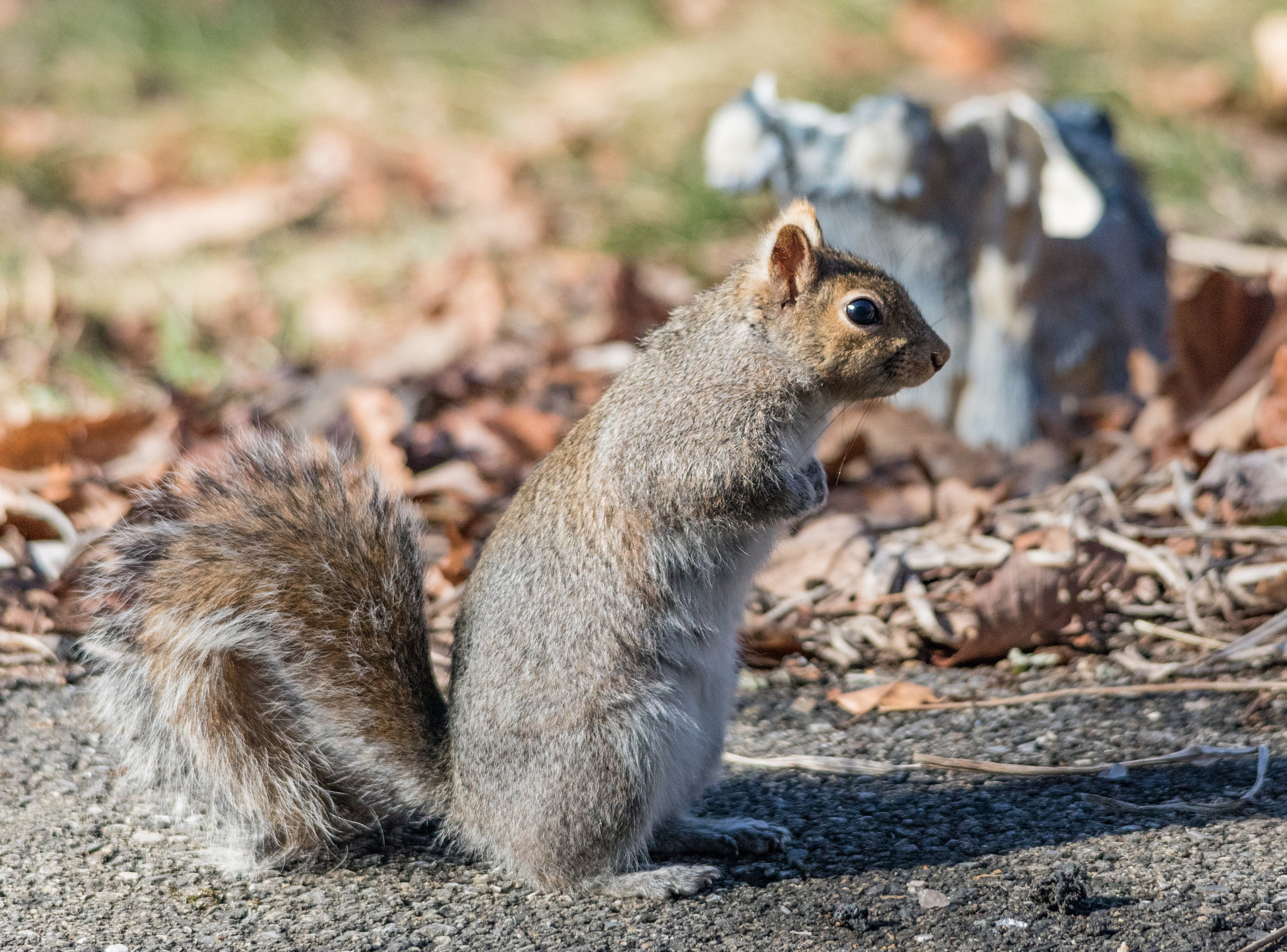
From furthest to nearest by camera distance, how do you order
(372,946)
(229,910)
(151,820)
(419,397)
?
(419,397), (151,820), (229,910), (372,946)

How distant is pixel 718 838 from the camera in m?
2.04

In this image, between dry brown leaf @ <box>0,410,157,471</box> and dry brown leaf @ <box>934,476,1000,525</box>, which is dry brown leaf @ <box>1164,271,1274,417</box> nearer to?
dry brown leaf @ <box>934,476,1000,525</box>

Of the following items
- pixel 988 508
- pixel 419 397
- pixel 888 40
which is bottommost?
pixel 988 508

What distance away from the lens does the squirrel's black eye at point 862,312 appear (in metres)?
2.13

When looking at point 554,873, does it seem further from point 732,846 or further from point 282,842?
point 282,842

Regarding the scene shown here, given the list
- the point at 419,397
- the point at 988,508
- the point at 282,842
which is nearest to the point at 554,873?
the point at 282,842

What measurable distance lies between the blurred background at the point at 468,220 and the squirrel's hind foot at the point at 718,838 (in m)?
0.91

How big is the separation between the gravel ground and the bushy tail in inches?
4.9

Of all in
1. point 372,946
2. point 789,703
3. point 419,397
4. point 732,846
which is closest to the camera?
point 372,946

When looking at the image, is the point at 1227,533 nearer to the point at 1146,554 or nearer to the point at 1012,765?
the point at 1146,554

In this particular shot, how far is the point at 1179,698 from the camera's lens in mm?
2408

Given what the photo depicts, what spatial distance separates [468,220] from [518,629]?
15.0 feet

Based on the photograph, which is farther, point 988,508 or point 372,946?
point 988,508

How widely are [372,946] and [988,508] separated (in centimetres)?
178
